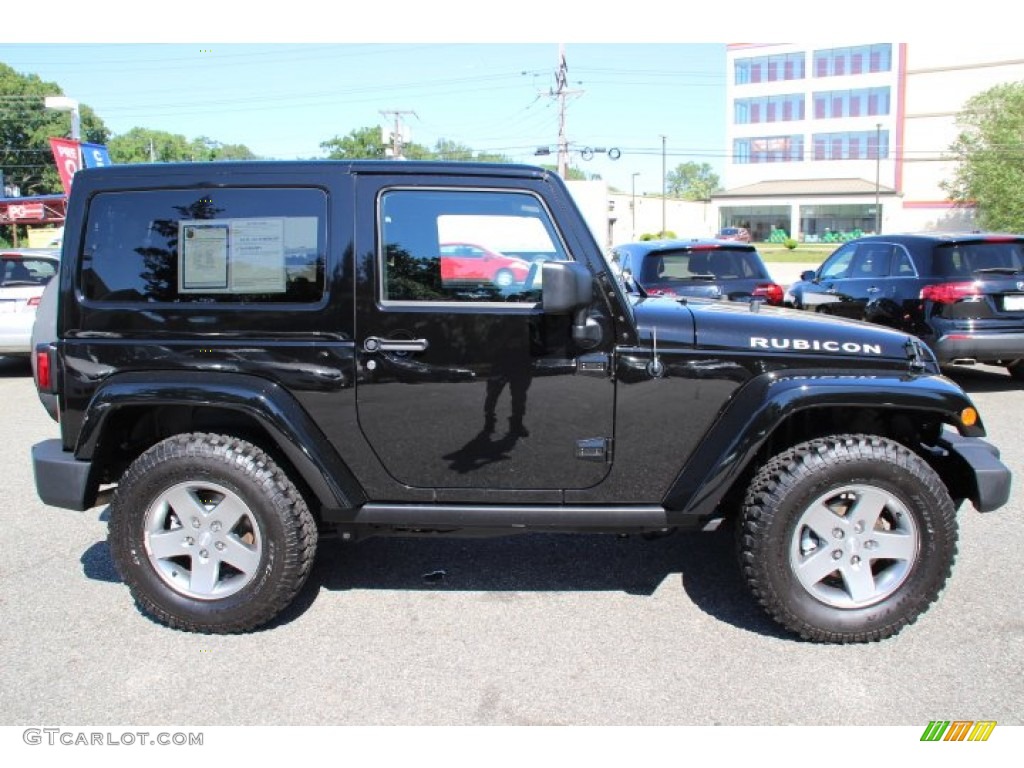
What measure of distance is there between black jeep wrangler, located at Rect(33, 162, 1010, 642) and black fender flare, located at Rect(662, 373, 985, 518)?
0.03ft

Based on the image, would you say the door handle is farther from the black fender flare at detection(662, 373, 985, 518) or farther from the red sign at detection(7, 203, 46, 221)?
the red sign at detection(7, 203, 46, 221)

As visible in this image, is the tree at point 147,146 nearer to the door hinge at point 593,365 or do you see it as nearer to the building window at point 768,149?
the building window at point 768,149

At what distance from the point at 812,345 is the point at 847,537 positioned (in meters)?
0.80

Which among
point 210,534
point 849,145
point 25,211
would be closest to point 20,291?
point 210,534

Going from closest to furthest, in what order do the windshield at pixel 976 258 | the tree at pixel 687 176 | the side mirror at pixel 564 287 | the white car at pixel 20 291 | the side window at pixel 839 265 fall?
the side mirror at pixel 564 287 → the windshield at pixel 976 258 → the side window at pixel 839 265 → the white car at pixel 20 291 → the tree at pixel 687 176

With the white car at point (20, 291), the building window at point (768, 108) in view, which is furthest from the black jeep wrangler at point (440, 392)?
the building window at point (768, 108)

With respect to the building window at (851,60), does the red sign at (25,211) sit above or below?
below

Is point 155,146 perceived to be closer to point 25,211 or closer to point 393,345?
point 25,211

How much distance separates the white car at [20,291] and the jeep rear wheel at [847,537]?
30.1ft

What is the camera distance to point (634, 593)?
12.7ft

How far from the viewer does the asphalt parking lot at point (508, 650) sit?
2912mm

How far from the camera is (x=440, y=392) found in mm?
3320

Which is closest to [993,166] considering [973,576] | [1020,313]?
[1020,313]
